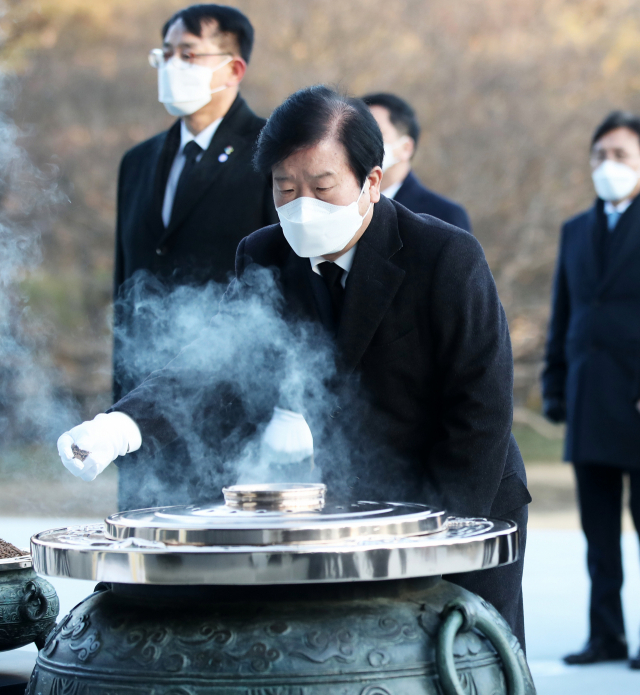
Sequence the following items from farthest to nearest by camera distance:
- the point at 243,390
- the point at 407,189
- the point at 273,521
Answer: the point at 407,189 < the point at 243,390 < the point at 273,521

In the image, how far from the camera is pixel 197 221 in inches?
129

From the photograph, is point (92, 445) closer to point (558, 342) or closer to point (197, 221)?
point (197, 221)

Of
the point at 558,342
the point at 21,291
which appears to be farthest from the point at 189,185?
the point at 21,291

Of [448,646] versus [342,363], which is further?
[342,363]

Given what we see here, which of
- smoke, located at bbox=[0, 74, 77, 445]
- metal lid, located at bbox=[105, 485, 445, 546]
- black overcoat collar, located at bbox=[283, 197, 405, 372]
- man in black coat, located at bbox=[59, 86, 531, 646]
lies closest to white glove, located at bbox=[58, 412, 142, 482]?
man in black coat, located at bbox=[59, 86, 531, 646]

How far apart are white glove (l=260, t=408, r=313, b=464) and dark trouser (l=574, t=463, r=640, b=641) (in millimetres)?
2299

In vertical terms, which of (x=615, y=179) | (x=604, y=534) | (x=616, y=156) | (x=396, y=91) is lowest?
(x=604, y=534)

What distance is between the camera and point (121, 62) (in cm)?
1120

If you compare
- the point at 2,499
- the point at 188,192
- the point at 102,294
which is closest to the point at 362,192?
the point at 188,192

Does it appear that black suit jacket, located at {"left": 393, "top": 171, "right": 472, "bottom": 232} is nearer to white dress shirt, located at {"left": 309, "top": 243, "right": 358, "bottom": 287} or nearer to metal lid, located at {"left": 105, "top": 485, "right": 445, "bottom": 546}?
white dress shirt, located at {"left": 309, "top": 243, "right": 358, "bottom": 287}

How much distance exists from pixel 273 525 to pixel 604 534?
286 cm

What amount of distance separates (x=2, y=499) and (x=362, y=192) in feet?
27.0

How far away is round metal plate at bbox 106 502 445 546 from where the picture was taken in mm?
1546

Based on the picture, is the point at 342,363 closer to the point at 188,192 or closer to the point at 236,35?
the point at 188,192
